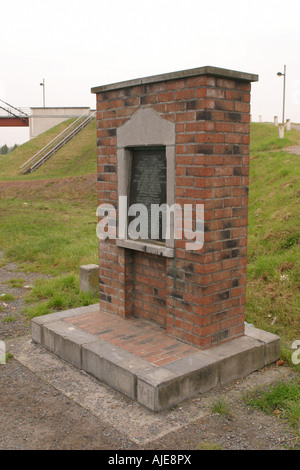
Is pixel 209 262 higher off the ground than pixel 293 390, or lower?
higher

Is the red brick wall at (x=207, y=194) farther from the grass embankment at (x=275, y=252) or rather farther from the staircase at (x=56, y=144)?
the staircase at (x=56, y=144)

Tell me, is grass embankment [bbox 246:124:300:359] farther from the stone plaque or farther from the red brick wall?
the stone plaque

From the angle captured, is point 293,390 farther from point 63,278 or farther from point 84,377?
point 63,278

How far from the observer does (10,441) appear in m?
3.12

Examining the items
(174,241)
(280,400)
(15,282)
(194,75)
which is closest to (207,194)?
(174,241)

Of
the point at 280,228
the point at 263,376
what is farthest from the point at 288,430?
the point at 280,228

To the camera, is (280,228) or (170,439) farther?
(280,228)

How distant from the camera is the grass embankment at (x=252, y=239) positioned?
213 inches

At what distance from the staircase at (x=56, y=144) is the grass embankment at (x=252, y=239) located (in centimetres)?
959

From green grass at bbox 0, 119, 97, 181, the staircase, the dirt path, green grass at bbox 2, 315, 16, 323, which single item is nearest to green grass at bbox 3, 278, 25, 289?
green grass at bbox 2, 315, 16, 323

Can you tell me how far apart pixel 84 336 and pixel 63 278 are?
2.73 metres

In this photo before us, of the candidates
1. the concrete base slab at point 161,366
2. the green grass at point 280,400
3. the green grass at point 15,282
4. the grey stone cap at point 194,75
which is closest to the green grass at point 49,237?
the green grass at point 15,282

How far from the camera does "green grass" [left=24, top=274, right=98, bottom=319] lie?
19.3 feet

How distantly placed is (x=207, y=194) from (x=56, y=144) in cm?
3013
